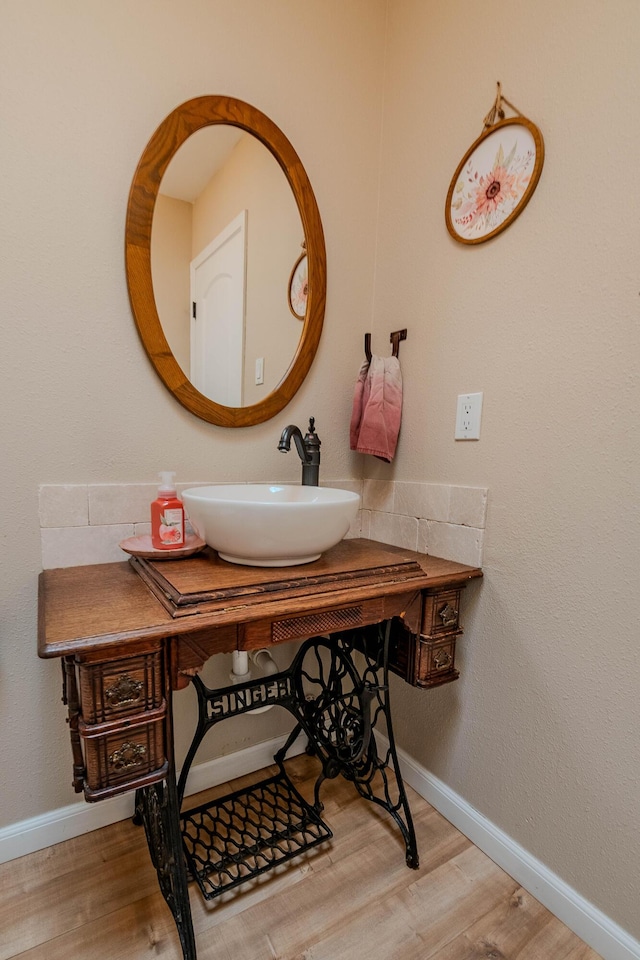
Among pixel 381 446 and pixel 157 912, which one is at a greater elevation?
pixel 381 446

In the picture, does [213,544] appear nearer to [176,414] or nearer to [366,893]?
[176,414]

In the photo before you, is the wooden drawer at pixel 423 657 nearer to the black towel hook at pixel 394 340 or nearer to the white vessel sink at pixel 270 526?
the white vessel sink at pixel 270 526

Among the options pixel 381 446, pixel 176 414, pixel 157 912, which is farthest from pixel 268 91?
pixel 157 912

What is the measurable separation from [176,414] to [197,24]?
3.11ft

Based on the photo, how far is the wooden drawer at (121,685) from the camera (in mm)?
667

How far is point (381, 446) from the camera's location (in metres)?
1.29

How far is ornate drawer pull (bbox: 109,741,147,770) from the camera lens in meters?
0.70

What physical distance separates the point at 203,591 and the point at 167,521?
268 millimetres

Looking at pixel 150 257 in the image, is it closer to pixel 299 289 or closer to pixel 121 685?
pixel 299 289

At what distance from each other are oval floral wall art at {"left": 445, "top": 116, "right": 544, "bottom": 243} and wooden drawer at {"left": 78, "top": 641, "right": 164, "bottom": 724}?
1.18 m

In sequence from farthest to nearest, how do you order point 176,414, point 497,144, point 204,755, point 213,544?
point 204,755, point 176,414, point 497,144, point 213,544

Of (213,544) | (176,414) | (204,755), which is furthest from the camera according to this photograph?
(204,755)

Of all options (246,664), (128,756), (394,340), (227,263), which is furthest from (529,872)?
(227,263)

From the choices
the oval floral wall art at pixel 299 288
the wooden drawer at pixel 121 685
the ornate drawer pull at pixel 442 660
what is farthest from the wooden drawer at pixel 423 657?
the oval floral wall art at pixel 299 288
